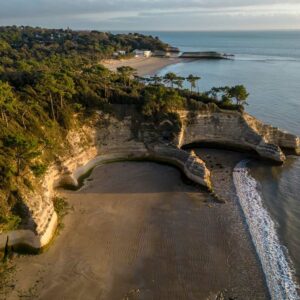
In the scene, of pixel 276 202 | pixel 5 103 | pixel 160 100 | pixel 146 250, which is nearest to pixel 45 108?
pixel 5 103

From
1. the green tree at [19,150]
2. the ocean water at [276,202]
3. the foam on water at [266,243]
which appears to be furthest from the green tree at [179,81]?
the green tree at [19,150]

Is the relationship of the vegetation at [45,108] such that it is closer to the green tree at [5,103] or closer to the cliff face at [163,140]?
the green tree at [5,103]

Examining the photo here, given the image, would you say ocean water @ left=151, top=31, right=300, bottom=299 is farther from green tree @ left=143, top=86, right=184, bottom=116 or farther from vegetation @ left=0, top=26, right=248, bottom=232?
green tree @ left=143, top=86, right=184, bottom=116

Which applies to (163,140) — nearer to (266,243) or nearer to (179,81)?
(179,81)


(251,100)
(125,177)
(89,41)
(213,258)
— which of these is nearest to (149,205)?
(125,177)

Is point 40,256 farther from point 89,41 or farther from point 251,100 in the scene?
point 89,41

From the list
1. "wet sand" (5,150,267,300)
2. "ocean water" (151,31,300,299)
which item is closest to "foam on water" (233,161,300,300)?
"ocean water" (151,31,300,299)
